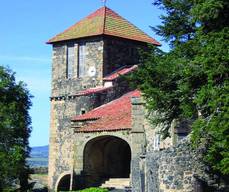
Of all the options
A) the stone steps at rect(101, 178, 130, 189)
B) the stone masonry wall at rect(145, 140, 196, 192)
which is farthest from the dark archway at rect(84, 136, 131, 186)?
the stone masonry wall at rect(145, 140, 196, 192)

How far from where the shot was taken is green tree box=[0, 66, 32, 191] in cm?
3428

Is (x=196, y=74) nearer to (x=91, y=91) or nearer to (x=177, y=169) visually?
(x=177, y=169)

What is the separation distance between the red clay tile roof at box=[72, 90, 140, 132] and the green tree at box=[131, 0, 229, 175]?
8.79 m

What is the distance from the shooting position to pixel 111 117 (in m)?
33.2

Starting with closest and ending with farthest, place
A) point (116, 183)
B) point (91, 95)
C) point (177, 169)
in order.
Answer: point (177, 169) < point (116, 183) < point (91, 95)

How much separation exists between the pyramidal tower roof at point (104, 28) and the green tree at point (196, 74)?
18.2 m

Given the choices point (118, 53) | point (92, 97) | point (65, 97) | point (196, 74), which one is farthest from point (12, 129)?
point (196, 74)

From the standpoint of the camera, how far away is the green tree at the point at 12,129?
3428 cm

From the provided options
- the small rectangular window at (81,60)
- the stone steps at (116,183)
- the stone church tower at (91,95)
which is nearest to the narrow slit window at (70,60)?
the stone church tower at (91,95)

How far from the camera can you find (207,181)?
52.9ft

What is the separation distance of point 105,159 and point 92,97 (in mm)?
4722

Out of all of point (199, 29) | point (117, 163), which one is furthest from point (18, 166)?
point (199, 29)

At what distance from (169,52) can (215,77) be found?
4.15 meters

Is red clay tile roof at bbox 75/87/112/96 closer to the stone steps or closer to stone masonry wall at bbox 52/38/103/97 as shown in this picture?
stone masonry wall at bbox 52/38/103/97
